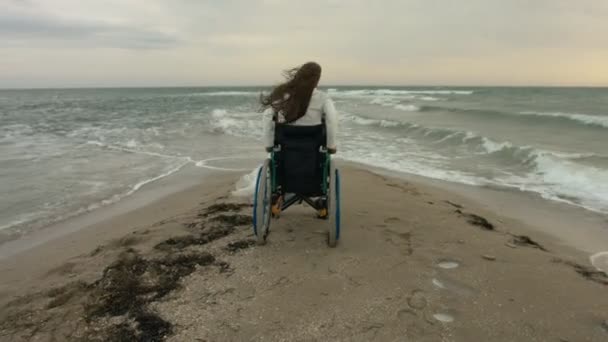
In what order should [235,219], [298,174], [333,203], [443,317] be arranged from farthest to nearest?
[235,219]
[298,174]
[333,203]
[443,317]

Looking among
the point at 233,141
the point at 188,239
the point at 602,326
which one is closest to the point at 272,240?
the point at 188,239

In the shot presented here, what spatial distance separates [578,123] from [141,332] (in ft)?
61.6

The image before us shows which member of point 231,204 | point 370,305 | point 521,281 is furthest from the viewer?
point 231,204

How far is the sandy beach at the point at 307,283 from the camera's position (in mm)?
2717

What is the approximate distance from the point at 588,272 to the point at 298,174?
2.63 meters

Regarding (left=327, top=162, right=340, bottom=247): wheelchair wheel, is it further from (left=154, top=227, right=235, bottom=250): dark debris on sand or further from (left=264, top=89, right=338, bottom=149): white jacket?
(left=154, top=227, right=235, bottom=250): dark debris on sand

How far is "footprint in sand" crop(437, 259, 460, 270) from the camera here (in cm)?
360

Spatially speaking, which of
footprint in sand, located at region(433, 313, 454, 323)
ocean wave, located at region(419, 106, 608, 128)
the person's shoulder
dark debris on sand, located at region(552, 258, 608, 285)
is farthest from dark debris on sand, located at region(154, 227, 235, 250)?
ocean wave, located at region(419, 106, 608, 128)

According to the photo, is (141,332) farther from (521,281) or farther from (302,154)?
(521,281)

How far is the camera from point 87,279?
3.46 m

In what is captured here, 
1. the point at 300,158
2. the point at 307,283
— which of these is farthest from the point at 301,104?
the point at 307,283

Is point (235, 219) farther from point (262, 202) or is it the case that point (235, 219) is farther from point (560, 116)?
point (560, 116)

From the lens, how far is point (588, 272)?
370cm

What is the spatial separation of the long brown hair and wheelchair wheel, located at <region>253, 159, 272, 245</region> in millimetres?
491
